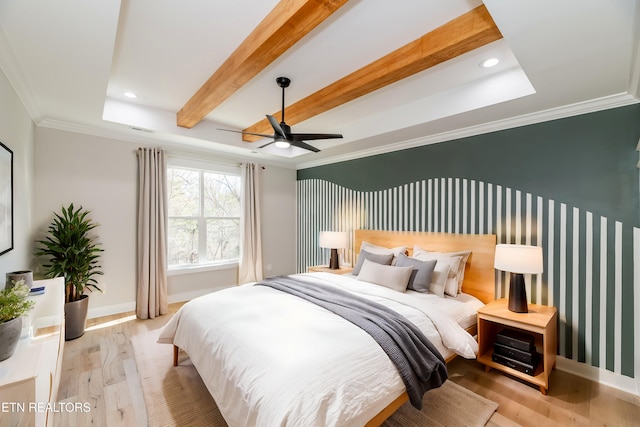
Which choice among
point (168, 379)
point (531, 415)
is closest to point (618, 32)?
point (531, 415)

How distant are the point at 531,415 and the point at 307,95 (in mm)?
3366

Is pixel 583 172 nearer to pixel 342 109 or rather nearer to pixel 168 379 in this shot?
pixel 342 109

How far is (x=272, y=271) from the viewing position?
5.51m

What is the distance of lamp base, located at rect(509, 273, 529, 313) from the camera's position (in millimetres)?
2533

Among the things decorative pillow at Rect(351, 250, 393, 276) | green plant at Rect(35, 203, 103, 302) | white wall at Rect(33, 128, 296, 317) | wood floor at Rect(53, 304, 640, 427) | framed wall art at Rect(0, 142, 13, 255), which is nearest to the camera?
wood floor at Rect(53, 304, 640, 427)

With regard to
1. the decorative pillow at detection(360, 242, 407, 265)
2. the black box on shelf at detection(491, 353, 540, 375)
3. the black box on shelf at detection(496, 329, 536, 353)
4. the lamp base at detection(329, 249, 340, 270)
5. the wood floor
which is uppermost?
the decorative pillow at detection(360, 242, 407, 265)

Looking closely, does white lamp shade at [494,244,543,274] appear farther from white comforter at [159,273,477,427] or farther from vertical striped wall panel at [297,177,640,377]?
white comforter at [159,273,477,427]

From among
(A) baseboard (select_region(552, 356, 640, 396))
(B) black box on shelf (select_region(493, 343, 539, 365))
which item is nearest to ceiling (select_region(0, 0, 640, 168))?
(B) black box on shelf (select_region(493, 343, 539, 365))

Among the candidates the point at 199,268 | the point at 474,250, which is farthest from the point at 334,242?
the point at 199,268

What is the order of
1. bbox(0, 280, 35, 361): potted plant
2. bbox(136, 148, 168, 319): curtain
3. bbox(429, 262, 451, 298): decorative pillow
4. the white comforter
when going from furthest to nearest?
1. bbox(136, 148, 168, 319): curtain
2. bbox(429, 262, 451, 298): decorative pillow
3. the white comforter
4. bbox(0, 280, 35, 361): potted plant

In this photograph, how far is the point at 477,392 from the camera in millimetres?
2320

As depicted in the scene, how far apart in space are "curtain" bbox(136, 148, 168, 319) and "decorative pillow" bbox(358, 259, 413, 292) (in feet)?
9.35

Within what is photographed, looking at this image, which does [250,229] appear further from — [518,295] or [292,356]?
[518,295]

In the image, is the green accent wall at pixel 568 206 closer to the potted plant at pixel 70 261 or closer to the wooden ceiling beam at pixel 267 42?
→ the wooden ceiling beam at pixel 267 42
